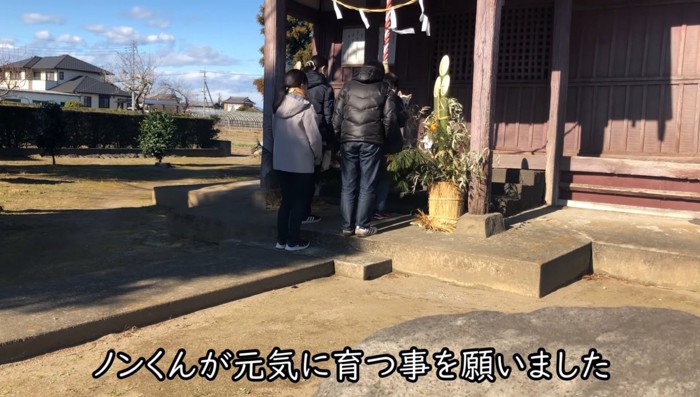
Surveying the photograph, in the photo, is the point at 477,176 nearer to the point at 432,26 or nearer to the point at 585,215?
the point at 585,215

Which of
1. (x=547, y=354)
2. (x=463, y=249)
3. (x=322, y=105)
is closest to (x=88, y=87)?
(x=322, y=105)

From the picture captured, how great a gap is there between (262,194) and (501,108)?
13.1ft

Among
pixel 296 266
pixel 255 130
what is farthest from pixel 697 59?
pixel 255 130

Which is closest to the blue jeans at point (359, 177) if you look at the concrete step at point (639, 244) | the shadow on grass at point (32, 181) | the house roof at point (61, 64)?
the concrete step at point (639, 244)

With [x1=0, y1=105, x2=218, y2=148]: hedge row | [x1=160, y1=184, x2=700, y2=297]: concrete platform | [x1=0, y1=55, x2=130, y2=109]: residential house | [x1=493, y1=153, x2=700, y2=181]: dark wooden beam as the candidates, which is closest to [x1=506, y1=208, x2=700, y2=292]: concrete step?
[x1=160, y1=184, x2=700, y2=297]: concrete platform

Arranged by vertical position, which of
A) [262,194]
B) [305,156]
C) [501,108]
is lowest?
[262,194]

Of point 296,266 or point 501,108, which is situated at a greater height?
point 501,108

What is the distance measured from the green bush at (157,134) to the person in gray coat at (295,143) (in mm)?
14715

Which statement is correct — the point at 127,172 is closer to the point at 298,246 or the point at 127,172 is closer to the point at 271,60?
the point at 271,60

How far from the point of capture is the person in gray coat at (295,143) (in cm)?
544

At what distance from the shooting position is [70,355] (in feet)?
11.1

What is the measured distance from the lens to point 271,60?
7359 mm

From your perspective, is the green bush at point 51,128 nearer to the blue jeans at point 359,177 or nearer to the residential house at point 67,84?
the blue jeans at point 359,177

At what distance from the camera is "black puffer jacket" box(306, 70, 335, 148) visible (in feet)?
21.0
